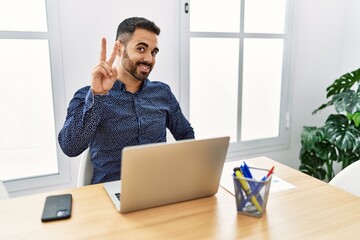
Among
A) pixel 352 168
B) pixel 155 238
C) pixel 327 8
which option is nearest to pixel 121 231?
pixel 155 238

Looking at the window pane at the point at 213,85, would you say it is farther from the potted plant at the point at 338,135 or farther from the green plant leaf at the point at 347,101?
the green plant leaf at the point at 347,101

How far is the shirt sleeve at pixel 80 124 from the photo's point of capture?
1.22 metres

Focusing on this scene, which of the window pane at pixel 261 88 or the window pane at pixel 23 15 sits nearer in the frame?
the window pane at pixel 23 15

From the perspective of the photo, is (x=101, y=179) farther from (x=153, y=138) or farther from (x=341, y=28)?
(x=341, y=28)

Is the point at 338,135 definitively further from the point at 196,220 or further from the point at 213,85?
the point at 196,220

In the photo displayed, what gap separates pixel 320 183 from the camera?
1155 millimetres

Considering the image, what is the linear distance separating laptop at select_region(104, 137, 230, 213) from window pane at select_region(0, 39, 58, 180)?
113 centimetres

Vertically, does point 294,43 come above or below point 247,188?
above

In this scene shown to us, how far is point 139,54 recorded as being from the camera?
1.47 m

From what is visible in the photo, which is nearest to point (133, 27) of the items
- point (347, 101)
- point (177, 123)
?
point (177, 123)

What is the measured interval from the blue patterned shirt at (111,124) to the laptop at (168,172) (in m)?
0.36

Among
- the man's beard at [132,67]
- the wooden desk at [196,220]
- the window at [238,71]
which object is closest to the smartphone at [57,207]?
the wooden desk at [196,220]

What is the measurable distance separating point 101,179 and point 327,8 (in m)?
2.38

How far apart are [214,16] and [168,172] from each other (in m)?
1.72
